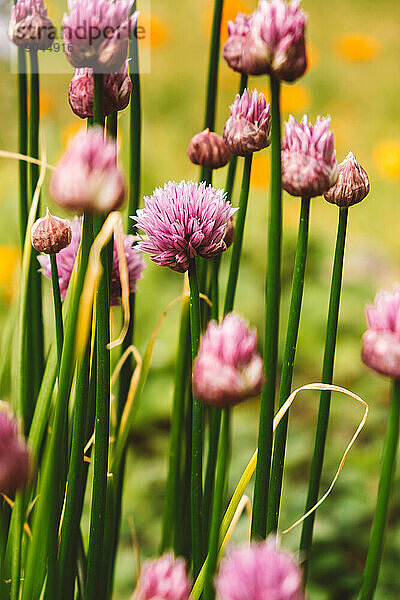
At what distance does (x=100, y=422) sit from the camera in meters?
0.37

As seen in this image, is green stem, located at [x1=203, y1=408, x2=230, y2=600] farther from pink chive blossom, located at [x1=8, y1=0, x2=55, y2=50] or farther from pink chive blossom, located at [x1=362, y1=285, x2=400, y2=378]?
pink chive blossom, located at [x1=8, y1=0, x2=55, y2=50]

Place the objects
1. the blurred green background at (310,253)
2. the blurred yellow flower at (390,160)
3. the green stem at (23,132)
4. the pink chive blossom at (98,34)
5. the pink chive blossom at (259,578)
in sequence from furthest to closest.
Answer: the blurred yellow flower at (390,160) → the blurred green background at (310,253) → the green stem at (23,132) → the pink chive blossom at (98,34) → the pink chive blossom at (259,578)

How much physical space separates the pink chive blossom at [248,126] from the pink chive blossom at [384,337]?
4.4 inches

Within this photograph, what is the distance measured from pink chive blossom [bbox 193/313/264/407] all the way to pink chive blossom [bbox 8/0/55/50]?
233 mm

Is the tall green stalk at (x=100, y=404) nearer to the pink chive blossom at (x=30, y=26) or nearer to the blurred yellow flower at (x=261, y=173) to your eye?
the pink chive blossom at (x=30, y=26)

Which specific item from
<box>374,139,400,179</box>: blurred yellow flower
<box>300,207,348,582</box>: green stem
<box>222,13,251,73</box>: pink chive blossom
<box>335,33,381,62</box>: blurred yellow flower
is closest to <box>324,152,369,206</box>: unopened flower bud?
<box>300,207,348,582</box>: green stem

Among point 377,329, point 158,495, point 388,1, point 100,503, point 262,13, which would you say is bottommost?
point 158,495

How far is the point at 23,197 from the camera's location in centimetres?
50

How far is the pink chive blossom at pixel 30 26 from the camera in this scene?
0.42 metres

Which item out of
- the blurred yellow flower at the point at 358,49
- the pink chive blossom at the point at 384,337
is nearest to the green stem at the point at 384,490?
the pink chive blossom at the point at 384,337

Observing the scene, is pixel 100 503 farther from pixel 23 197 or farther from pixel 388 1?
pixel 388 1

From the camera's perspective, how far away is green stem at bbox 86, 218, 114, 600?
0.35 m

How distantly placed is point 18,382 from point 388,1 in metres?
2.51

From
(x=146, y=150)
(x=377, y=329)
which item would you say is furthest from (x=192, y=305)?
(x=146, y=150)
